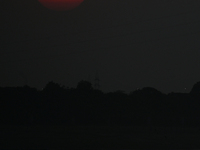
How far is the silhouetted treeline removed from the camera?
206 feet

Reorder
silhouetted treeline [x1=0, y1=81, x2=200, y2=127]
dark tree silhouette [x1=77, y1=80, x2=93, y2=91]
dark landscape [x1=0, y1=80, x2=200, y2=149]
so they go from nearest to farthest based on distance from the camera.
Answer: dark landscape [x1=0, y1=80, x2=200, y2=149]
silhouetted treeline [x1=0, y1=81, x2=200, y2=127]
dark tree silhouette [x1=77, y1=80, x2=93, y2=91]

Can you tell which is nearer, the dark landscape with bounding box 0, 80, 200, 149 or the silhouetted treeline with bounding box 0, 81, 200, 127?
the dark landscape with bounding box 0, 80, 200, 149

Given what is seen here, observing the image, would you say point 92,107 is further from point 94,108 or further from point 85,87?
point 85,87

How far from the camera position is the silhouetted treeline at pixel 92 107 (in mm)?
62688

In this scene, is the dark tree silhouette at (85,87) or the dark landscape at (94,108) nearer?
the dark landscape at (94,108)

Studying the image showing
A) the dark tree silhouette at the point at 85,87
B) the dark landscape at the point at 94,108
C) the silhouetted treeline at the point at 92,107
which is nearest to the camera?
the dark landscape at the point at 94,108

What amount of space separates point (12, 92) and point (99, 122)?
16.5 m

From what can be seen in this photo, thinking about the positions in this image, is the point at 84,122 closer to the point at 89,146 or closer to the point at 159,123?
the point at 159,123

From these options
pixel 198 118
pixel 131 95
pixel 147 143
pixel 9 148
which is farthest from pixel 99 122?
pixel 9 148

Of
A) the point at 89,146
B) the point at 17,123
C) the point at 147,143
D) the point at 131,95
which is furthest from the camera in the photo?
the point at 131,95

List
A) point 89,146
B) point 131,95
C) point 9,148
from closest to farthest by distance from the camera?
point 9,148
point 89,146
point 131,95

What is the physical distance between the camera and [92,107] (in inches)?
2579

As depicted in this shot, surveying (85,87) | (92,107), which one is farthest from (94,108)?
(85,87)

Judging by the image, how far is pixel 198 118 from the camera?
67562 mm
